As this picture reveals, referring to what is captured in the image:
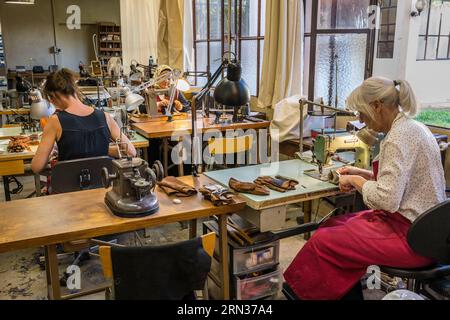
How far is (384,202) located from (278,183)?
1.71 ft

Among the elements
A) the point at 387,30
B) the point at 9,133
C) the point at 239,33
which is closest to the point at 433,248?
the point at 387,30

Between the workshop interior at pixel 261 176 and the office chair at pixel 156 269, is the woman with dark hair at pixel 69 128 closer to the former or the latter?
the workshop interior at pixel 261 176

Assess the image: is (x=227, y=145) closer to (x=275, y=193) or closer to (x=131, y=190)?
(x=275, y=193)

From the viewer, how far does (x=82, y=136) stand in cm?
237

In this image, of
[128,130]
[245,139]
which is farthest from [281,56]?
[128,130]

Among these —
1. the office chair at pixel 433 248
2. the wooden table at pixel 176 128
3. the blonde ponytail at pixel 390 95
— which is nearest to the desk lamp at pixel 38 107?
the wooden table at pixel 176 128

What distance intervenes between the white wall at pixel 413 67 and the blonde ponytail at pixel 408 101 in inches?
59.4

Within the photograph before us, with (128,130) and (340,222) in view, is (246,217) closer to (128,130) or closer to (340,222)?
(340,222)

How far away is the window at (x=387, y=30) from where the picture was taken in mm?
3049

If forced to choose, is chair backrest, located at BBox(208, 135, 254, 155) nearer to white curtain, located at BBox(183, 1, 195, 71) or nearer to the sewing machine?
the sewing machine

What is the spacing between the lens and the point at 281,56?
380 centimetres

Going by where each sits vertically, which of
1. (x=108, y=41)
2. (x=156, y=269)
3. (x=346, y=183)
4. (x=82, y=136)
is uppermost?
(x=108, y=41)

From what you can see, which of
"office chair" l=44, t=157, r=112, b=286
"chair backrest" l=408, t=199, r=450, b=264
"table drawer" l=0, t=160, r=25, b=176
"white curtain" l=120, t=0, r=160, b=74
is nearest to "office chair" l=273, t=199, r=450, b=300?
"chair backrest" l=408, t=199, r=450, b=264

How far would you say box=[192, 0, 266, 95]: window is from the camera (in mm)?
4602
